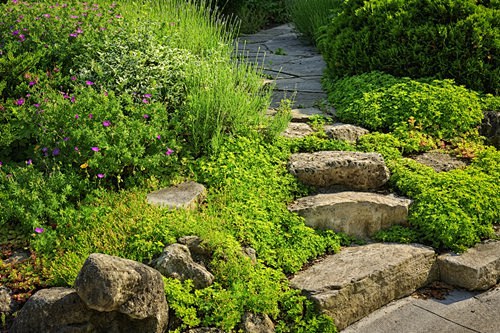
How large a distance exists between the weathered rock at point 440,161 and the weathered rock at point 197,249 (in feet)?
7.85

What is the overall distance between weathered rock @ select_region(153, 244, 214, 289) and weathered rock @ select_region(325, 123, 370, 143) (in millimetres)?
2362

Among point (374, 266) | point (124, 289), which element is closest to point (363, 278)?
point (374, 266)

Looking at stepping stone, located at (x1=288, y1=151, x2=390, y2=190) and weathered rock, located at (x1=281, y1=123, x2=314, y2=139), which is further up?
weathered rock, located at (x1=281, y1=123, x2=314, y2=139)

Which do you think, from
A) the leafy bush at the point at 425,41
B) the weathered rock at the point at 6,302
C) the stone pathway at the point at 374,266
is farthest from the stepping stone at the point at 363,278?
the leafy bush at the point at 425,41

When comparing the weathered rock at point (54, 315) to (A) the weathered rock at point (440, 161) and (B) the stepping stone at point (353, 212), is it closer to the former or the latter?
(B) the stepping stone at point (353, 212)

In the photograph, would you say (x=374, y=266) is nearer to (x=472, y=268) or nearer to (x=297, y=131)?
(x=472, y=268)

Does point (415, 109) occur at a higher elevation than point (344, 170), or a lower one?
higher

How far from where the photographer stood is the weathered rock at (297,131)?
233 inches

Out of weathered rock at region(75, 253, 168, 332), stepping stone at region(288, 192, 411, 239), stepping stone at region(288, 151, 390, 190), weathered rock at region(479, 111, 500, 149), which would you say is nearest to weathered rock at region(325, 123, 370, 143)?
stepping stone at region(288, 151, 390, 190)

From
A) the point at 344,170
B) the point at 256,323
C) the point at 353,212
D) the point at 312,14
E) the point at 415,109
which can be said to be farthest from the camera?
the point at 312,14

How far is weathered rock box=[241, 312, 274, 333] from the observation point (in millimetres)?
3920

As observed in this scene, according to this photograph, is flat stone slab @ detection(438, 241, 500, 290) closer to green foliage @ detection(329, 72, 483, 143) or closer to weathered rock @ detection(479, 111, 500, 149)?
green foliage @ detection(329, 72, 483, 143)

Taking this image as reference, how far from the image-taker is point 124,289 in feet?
11.4

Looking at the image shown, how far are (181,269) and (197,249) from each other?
0.76 ft
